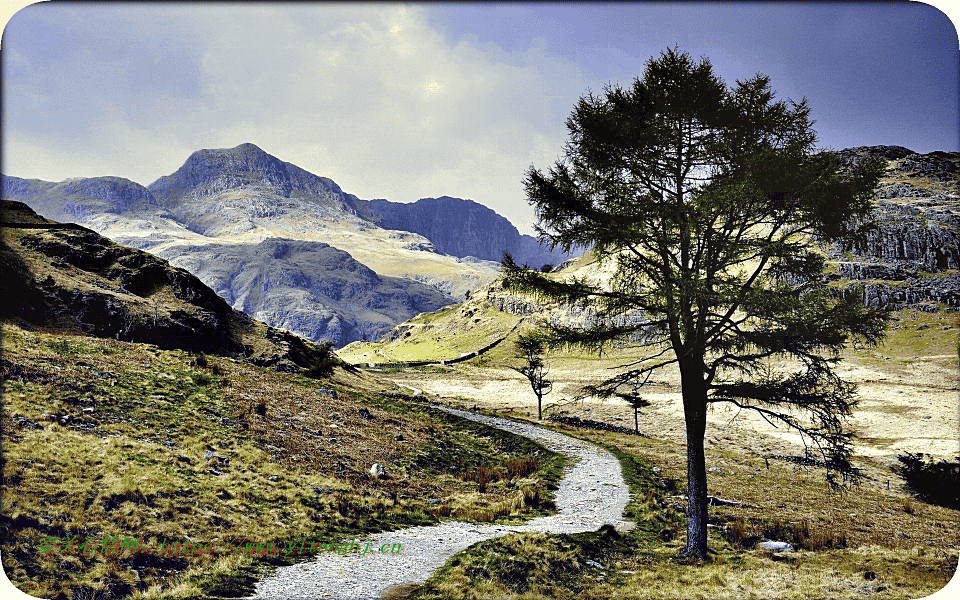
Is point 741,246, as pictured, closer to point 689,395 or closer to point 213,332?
point 689,395

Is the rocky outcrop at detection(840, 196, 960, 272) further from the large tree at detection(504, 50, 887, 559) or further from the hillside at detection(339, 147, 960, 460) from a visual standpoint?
the large tree at detection(504, 50, 887, 559)

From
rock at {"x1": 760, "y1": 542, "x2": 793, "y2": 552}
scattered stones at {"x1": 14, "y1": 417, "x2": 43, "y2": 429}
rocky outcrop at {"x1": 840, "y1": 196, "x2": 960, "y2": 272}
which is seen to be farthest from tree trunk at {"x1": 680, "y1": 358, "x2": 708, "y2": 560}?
rocky outcrop at {"x1": 840, "y1": 196, "x2": 960, "y2": 272}

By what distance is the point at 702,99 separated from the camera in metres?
10.1

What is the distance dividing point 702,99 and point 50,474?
17558mm

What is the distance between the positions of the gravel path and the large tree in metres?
5.24

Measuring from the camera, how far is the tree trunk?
1070 cm

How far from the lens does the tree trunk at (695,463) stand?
10703 mm

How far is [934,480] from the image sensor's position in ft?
72.0

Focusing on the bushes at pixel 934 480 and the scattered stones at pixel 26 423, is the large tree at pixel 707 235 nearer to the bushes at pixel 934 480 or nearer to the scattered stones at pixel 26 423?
the scattered stones at pixel 26 423

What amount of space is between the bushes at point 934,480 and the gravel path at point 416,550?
1608 centimetres

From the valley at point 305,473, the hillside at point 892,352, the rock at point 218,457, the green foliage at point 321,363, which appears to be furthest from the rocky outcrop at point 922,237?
the rock at point 218,457

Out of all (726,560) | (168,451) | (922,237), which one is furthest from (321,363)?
(922,237)

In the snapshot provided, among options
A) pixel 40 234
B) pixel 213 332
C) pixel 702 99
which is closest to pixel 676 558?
pixel 702 99

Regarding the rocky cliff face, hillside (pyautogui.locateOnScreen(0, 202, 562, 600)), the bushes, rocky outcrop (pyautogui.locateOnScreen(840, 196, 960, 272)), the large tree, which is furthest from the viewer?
rocky outcrop (pyautogui.locateOnScreen(840, 196, 960, 272))
